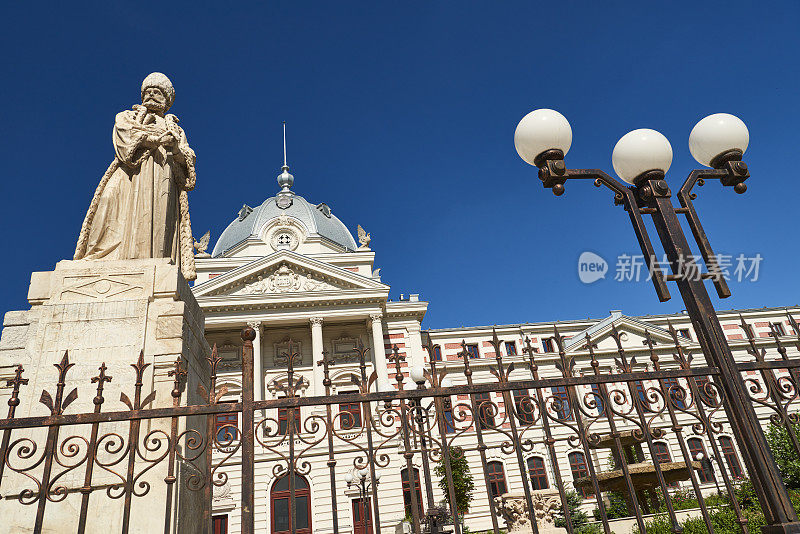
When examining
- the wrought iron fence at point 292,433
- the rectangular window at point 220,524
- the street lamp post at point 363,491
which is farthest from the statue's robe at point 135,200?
the rectangular window at point 220,524

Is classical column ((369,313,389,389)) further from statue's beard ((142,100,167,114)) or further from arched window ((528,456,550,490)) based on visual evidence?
statue's beard ((142,100,167,114))

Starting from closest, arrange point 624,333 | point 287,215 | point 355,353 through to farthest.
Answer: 1. point 355,353
2. point 624,333
3. point 287,215

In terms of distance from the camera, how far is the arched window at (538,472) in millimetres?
27656

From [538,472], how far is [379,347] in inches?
437

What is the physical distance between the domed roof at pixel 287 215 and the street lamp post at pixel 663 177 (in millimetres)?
34103

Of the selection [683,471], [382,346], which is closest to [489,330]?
[382,346]

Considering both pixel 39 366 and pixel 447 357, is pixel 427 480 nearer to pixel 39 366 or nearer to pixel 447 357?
pixel 39 366

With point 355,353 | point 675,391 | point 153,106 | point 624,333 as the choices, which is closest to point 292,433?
point 675,391

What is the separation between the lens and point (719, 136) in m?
4.43

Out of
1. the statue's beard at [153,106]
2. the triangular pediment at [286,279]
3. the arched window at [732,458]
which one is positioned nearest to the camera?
the statue's beard at [153,106]

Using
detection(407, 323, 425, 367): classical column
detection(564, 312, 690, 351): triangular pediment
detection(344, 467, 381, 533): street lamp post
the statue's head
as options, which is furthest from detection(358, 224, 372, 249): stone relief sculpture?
the statue's head

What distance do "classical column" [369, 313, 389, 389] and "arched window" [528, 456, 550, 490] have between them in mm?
9415

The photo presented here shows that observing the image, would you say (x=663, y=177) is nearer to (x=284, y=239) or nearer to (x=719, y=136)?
(x=719, y=136)

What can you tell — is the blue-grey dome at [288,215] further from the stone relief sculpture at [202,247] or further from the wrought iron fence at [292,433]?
the wrought iron fence at [292,433]
